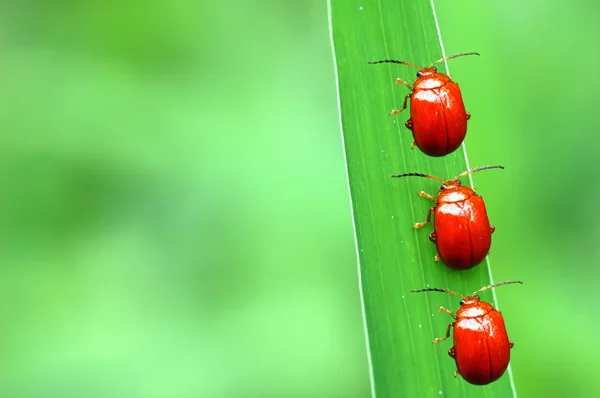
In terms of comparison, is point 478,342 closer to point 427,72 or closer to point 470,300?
point 470,300

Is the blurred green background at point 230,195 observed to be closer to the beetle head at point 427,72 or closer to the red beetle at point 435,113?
the red beetle at point 435,113

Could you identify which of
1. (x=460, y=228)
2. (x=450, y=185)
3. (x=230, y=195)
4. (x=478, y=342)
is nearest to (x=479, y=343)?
(x=478, y=342)

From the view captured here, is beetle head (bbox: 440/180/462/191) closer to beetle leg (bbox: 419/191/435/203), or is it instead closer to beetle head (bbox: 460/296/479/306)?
beetle leg (bbox: 419/191/435/203)

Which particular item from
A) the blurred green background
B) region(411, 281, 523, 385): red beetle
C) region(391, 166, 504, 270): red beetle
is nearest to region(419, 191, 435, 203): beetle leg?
region(391, 166, 504, 270): red beetle

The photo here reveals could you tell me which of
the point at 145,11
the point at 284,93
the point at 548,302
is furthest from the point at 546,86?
the point at 145,11

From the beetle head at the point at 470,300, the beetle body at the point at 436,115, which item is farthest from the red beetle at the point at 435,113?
the beetle head at the point at 470,300

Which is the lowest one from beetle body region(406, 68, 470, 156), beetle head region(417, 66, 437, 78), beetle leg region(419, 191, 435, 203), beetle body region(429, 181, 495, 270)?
beetle body region(429, 181, 495, 270)
